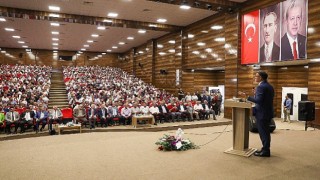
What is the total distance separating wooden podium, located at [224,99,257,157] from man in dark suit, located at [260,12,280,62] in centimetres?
576

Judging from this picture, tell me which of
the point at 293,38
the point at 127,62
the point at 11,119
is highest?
the point at 127,62

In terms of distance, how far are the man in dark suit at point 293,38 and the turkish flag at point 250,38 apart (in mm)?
1201

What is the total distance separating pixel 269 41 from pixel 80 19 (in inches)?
341

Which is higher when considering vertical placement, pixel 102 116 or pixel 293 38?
pixel 293 38

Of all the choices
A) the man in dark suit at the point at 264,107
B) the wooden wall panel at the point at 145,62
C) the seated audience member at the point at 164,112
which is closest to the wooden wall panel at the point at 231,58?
the seated audience member at the point at 164,112

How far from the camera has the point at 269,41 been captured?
9.58 meters

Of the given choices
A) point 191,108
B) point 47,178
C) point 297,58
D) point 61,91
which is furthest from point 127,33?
point 47,178

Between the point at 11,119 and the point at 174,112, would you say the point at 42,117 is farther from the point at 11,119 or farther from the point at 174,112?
the point at 174,112

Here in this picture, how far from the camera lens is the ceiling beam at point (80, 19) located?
1159 centimetres

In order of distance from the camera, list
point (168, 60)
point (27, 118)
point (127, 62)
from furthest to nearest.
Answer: point (127, 62), point (168, 60), point (27, 118)

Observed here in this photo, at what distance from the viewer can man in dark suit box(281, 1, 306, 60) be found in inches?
332

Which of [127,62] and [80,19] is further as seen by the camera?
[127,62]

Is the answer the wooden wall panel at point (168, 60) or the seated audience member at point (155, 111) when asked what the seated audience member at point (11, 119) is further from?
the wooden wall panel at point (168, 60)

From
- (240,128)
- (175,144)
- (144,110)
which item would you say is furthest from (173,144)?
(144,110)
